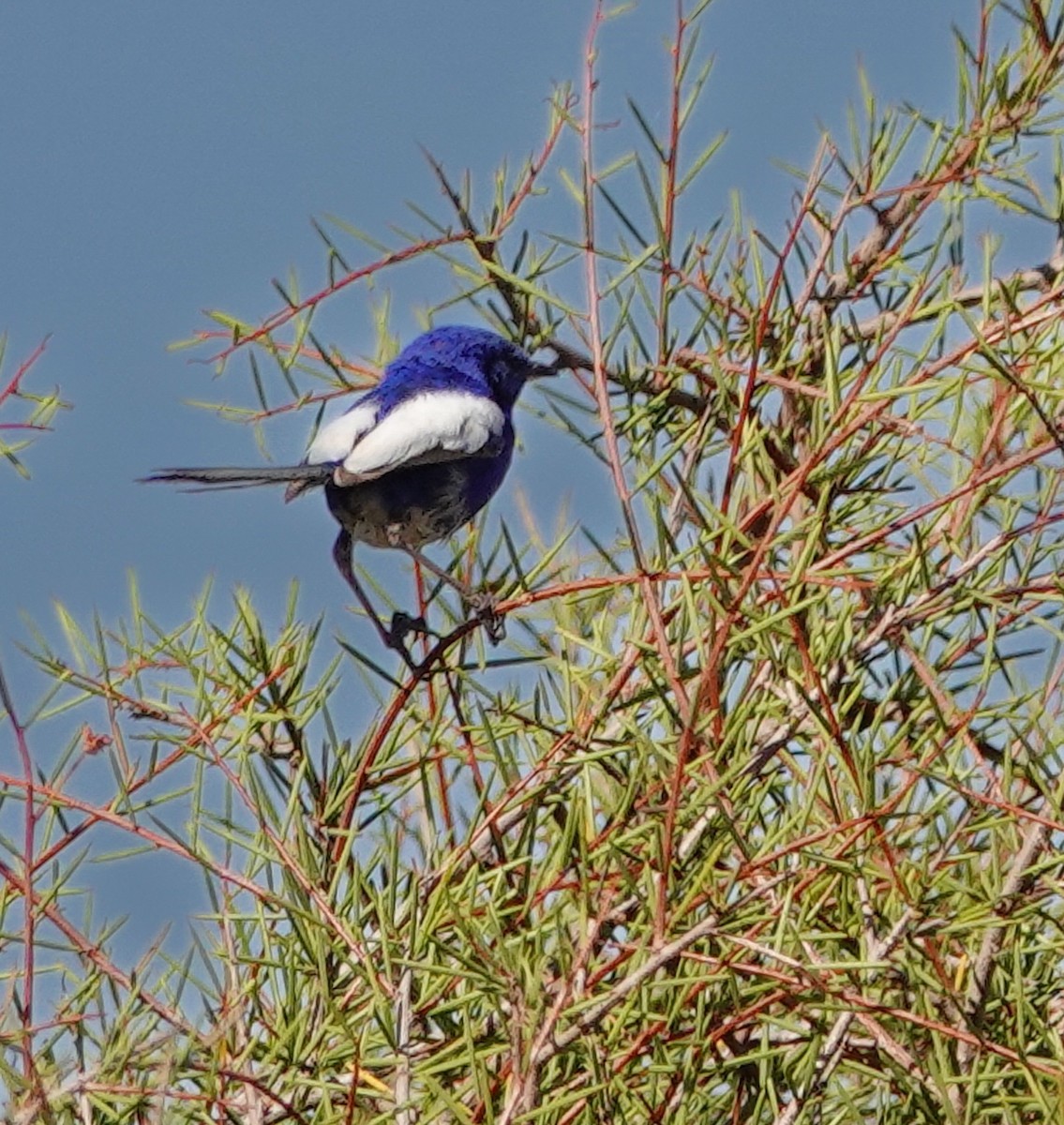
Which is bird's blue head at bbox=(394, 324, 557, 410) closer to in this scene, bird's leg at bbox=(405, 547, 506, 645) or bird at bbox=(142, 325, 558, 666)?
bird at bbox=(142, 325, 558, 666)

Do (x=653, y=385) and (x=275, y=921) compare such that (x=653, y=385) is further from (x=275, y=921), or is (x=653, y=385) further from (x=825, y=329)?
(x=275, y=921)

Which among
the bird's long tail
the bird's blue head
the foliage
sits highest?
the bird's blue head

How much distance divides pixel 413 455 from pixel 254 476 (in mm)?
373

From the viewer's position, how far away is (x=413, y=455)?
8.68ft

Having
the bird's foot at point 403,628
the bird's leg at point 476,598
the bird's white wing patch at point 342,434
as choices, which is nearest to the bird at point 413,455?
the bird's white wing patch at point 342,434

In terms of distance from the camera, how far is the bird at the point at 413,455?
8.51 ft

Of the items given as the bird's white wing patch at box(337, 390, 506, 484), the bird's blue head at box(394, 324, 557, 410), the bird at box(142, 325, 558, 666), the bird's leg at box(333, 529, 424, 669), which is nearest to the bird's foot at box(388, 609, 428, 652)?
the bird's leg at box(333, 529, 424, 669)

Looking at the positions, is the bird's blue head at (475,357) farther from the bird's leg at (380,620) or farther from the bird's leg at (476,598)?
the bird's leg at (476,598)

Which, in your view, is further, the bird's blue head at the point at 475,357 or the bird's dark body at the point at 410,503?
the bird's blue head at the point at 475,357

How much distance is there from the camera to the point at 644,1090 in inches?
41.6

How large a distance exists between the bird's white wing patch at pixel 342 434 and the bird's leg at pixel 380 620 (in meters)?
0.18

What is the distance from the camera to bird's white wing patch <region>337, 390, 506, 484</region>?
2.59 metres

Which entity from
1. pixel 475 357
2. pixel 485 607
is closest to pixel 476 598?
pixel 485 607

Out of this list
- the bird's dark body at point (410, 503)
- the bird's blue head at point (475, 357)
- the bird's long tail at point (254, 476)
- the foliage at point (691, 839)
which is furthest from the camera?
the bird's blue head at point (475, 357)
